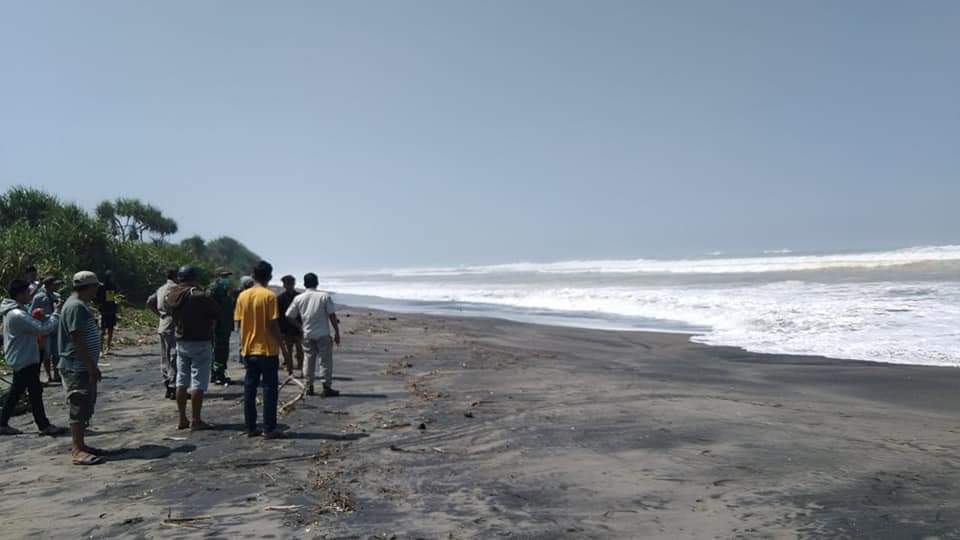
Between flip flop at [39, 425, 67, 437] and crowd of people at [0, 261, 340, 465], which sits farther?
flip flop at [39, 425, 67, 437]

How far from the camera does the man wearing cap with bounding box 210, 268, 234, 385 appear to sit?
10.8m

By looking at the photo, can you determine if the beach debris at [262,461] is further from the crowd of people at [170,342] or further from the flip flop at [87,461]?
the flip flop at [87,461]

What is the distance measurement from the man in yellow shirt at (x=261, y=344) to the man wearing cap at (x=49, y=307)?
2.51 meters

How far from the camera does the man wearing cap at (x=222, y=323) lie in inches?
426

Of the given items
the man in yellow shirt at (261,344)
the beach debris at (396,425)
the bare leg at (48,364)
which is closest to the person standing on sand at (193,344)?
the man in yellow shirt at (261,344)

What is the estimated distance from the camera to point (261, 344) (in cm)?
770

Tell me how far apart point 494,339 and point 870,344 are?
364 inches

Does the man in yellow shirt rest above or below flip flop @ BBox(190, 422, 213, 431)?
above

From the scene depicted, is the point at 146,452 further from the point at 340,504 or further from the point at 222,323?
the point at 222,323

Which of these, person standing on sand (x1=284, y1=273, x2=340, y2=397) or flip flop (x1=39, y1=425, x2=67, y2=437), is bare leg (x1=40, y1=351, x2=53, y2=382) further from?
person standing on sand (x1=284, y1=273, x2=340, y2=397)

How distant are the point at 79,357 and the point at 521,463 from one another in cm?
445

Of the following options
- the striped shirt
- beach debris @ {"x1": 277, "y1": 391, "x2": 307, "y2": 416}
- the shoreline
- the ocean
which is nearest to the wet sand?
beach debris @ {"x1": 277, "y1": 391, "x2": 307, "y2": 416}

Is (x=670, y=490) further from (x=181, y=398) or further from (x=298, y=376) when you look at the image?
(x=298, y=376)

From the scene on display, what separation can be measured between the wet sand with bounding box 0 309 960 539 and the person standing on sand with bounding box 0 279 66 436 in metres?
0.35
